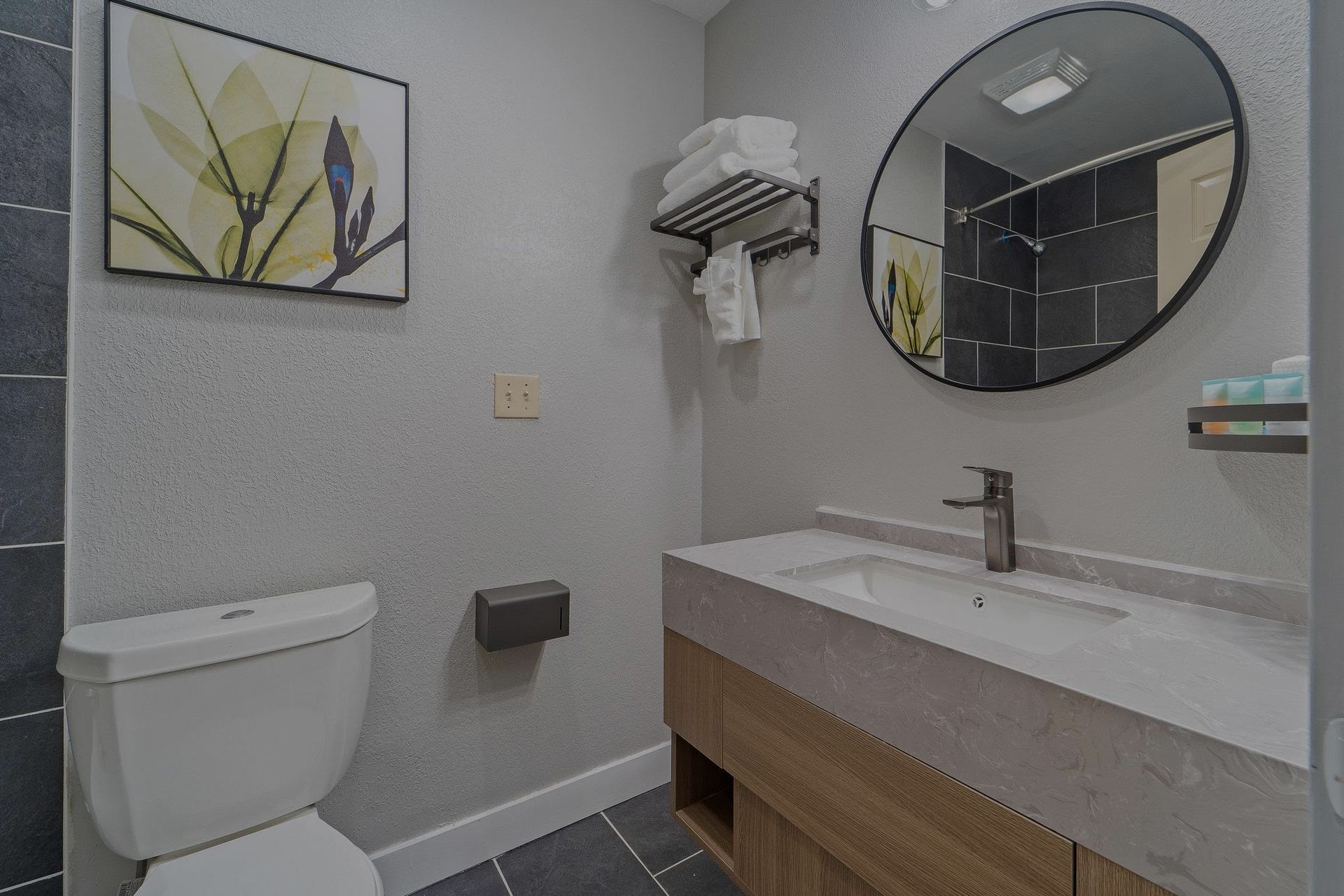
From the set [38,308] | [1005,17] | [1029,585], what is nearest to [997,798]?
[1029,585]

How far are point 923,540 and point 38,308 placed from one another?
5.75 ft

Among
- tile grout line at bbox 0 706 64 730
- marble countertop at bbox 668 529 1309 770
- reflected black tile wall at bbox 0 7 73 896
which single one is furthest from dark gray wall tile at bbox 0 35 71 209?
marble countertop at bbox 668 529 1309 770

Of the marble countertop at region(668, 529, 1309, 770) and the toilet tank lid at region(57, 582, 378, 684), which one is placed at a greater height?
the marble countertop at region(668, 529, 1309, 770)

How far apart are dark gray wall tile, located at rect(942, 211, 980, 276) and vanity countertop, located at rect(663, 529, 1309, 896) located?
2.09ft

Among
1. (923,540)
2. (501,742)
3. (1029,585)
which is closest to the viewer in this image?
(1029,585)

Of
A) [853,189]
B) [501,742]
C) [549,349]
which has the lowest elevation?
[501,742]

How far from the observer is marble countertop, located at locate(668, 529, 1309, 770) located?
1.74 ft

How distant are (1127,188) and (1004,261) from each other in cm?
21

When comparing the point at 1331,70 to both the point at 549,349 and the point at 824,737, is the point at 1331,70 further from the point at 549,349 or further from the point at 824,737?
the point at 549,349

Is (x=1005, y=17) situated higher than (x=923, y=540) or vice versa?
(x=1005, y=17)

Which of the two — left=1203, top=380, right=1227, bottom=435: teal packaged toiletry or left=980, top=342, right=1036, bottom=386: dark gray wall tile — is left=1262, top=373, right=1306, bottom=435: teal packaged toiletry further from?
left=980, top=342, right=1036, bottom=386: dark gray wall tile

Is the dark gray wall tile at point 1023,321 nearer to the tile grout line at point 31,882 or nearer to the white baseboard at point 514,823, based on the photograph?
the white baseboard at point 514,823

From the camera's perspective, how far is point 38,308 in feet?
3.47

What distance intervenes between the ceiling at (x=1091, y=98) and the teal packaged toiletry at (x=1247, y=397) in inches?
16.8
